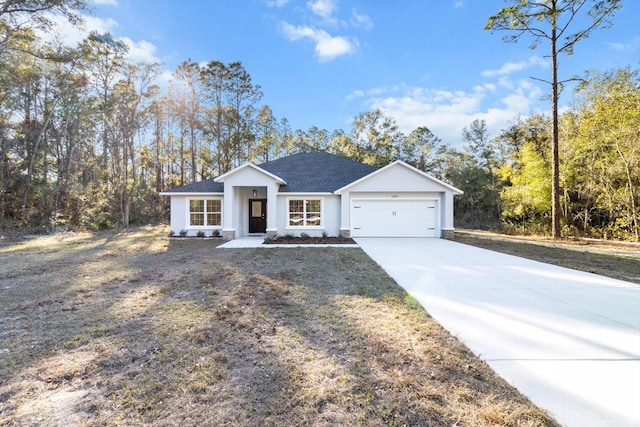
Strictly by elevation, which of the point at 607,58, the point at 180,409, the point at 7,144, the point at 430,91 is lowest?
the point at 180,409

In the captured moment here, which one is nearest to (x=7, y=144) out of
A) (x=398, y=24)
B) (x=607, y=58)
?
(x=398, y=24)

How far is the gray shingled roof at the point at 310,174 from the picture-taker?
14.2m

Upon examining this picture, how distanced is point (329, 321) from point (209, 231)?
38.3 feet

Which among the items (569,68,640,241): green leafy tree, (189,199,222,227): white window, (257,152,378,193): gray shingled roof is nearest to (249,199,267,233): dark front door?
(189,199,222,227): white window

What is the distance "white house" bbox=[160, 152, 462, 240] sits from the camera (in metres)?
13.7

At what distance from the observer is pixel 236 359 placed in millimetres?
2941

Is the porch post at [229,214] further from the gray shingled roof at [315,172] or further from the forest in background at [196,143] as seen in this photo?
the forest in background at [196,143]

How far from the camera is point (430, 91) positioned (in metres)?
21.2

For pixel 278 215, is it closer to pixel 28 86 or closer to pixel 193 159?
pixel 193 159

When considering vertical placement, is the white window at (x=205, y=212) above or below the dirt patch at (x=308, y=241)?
above

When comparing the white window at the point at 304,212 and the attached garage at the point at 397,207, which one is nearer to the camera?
the attached garage at the point at 397,207

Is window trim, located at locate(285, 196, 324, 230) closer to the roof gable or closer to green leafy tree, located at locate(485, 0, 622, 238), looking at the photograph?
the roof gable

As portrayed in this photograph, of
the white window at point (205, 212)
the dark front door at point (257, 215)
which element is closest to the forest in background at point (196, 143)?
the white window at point (205, 212)

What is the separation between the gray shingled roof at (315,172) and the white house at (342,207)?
141mm
